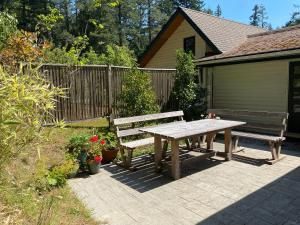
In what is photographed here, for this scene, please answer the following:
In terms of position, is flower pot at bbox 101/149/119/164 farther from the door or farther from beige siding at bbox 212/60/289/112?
beige siding at bbox 212/60/289/112

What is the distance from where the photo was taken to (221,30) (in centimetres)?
1333

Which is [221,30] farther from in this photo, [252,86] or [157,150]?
[157,150]

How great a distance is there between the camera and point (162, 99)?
10.7 meters

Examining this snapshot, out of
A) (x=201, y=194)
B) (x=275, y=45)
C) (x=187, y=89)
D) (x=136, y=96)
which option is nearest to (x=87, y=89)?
(x=136, y=96)

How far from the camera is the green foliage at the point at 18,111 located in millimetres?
2311

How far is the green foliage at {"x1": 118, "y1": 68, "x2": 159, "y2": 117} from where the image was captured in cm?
845

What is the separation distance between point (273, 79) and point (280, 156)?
348cm

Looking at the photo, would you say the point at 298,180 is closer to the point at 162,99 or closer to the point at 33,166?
the point at 33,166

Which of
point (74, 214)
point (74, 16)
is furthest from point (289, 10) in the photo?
point (74, 214)

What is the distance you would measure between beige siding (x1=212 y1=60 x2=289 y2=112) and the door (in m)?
0.17

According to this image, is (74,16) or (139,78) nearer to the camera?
(139,78)

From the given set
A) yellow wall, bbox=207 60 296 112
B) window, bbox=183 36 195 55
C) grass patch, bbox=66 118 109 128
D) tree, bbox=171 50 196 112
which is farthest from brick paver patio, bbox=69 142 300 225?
window, bbox=183 36 195 55

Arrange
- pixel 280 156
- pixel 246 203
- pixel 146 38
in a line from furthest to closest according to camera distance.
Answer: pixel 146 38 < pixel 280 156 < pixel 246 203

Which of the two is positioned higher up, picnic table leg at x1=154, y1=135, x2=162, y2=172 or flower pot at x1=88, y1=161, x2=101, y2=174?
picnic table leg at x1=154, y1=135, x2=162, y2=172
